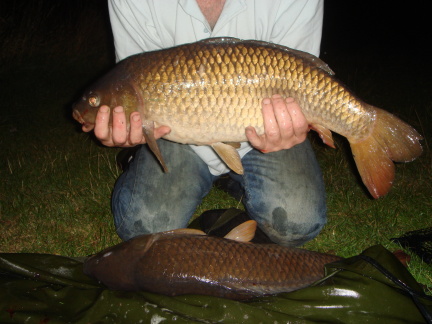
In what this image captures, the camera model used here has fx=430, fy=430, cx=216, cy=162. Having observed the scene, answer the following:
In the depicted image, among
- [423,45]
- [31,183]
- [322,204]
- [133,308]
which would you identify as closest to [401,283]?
[322,204]

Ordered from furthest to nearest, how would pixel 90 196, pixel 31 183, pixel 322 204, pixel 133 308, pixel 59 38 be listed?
pixel 59 38 → pixel 31 183 → pixel 90 196 → pixel 322 204 → pixel 133 308

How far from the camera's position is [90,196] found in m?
2.58

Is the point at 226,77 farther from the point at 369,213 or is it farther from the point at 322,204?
the point at 369,213

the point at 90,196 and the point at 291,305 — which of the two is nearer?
the point at 291,305

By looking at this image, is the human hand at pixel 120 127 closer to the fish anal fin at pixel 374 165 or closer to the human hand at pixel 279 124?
the human hand at pixel 279 124

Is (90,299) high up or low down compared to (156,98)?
down

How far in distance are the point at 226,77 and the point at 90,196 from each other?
139cm

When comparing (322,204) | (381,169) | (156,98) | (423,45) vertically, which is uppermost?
(156,98)

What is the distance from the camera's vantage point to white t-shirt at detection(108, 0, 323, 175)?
1802 mm

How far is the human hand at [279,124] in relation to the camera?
1591mm

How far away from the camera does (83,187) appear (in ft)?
8.85

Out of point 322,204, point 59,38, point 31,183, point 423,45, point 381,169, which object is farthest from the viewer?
point 423,45

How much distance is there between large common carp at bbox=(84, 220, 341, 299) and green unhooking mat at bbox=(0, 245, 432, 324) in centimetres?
7

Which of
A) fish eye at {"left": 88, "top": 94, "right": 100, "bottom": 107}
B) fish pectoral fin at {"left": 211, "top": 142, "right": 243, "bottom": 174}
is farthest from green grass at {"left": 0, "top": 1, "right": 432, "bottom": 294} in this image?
fish eye at {"left": 88, "top": 94, "right": 100, "bottom": 107}
